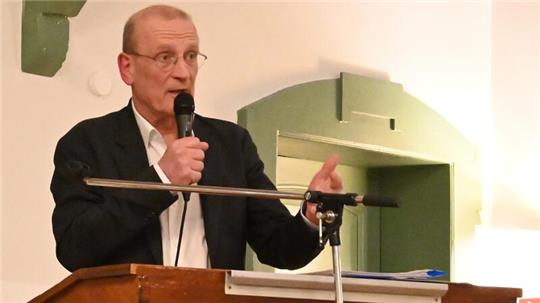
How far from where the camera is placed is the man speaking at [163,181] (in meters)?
2.26

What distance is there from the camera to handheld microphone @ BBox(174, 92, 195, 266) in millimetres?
2377

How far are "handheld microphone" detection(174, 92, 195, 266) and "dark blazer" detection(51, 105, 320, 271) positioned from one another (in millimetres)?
56

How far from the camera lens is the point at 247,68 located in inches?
178

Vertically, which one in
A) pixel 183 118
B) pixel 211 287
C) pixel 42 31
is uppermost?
pixel 42 31

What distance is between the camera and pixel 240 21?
451cm

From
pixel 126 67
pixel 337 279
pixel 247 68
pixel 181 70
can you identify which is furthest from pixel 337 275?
pixel 247 68

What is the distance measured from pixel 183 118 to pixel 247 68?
7.06 feet

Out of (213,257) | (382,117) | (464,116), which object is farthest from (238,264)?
(464,116)

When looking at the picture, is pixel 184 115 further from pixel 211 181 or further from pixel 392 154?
pixel 392 154

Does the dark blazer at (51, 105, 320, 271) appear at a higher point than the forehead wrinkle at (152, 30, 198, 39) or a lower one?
lower

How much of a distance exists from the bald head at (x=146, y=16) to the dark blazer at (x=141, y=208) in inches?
7.2

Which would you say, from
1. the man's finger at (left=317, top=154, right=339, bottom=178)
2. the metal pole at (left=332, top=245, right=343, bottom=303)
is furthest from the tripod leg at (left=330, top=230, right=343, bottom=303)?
the man's finger at (left=317, top=154, right=339, bottom=178)

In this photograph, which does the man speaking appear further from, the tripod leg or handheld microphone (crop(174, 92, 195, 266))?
the tripod leg

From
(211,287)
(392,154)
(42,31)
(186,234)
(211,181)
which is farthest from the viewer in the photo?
(392,154)
